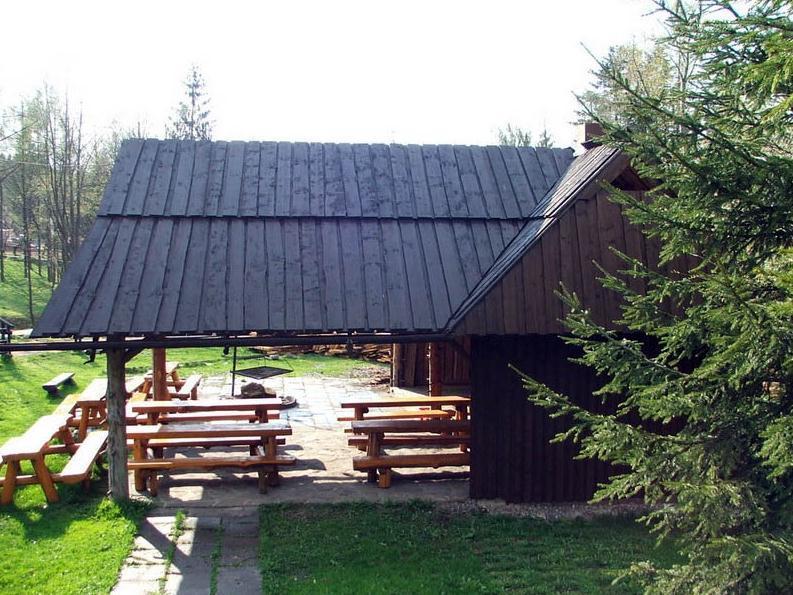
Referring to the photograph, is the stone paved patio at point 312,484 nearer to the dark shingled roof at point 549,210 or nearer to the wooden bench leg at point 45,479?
the wooden bench leg at point 45,479

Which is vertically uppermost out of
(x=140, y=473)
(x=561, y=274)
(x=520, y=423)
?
(x=561, y=274)

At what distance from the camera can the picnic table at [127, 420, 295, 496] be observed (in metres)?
8.95

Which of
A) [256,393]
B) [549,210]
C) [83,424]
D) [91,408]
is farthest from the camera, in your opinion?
[256,393]

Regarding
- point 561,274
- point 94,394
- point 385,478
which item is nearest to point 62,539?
point 385,478

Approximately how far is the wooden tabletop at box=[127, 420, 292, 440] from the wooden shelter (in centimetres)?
92

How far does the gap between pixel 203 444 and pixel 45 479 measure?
1928mm

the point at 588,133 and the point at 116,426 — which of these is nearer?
the point at 116,426

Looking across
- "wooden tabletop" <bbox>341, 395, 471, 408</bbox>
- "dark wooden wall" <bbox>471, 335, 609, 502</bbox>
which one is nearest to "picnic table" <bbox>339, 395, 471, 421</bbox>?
"wooden tabletop" <bbox>341, 395, 471, 408</bbox>

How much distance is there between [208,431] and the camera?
9422 mm

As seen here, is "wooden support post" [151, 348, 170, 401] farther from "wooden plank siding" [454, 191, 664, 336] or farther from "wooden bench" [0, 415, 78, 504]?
"wooden plank siding" [454, 191, 664, 336]

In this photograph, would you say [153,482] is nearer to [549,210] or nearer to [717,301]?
[549,210]

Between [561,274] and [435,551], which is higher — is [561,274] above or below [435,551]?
above

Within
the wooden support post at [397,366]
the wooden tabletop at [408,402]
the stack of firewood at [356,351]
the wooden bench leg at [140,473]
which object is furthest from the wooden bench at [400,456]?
the stack of firewood at [356,351]

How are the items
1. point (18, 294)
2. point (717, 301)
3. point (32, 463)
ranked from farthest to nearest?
point (18, 294)
point (32, 463)
point (717, 301)
